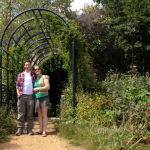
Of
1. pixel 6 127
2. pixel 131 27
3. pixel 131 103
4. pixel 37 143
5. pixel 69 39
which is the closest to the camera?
pixel 37 143

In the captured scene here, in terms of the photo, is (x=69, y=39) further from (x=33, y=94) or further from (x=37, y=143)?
(x=37, y=143)

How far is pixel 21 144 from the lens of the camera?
341 centimetres

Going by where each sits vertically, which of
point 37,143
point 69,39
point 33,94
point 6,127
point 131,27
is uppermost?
point 131,27

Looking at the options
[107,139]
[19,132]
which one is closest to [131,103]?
[107,139]

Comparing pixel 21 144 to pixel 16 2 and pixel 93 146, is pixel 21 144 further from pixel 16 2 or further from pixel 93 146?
pixel 16 2

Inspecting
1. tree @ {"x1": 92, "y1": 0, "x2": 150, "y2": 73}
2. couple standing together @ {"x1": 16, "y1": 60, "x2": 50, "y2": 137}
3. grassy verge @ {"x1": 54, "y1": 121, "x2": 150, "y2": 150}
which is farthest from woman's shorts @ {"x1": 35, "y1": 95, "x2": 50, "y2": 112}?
tree @ {"x1": 92, "y1": 0, "x2": 150, "y2": 73}

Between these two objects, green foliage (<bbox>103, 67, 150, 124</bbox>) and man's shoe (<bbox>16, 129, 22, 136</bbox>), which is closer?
green foliage (<bbox>103, 67, 150, 124</bbox>)

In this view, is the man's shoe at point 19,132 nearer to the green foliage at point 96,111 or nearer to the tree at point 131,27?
the green foliage at point 96,111

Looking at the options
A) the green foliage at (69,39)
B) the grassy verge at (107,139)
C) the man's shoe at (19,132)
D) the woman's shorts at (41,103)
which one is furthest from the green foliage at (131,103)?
the man's shoe at (19,132)

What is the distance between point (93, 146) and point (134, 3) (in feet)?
36.6

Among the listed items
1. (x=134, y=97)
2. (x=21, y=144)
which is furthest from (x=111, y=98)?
(x=21, y=144)

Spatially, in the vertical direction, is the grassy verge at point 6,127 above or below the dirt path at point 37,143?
above

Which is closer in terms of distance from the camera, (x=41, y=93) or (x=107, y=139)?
(x=107, y=139)

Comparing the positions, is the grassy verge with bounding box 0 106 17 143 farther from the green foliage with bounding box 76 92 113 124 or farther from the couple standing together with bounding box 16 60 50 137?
the green foliage with bounding box 76 92 113 124
